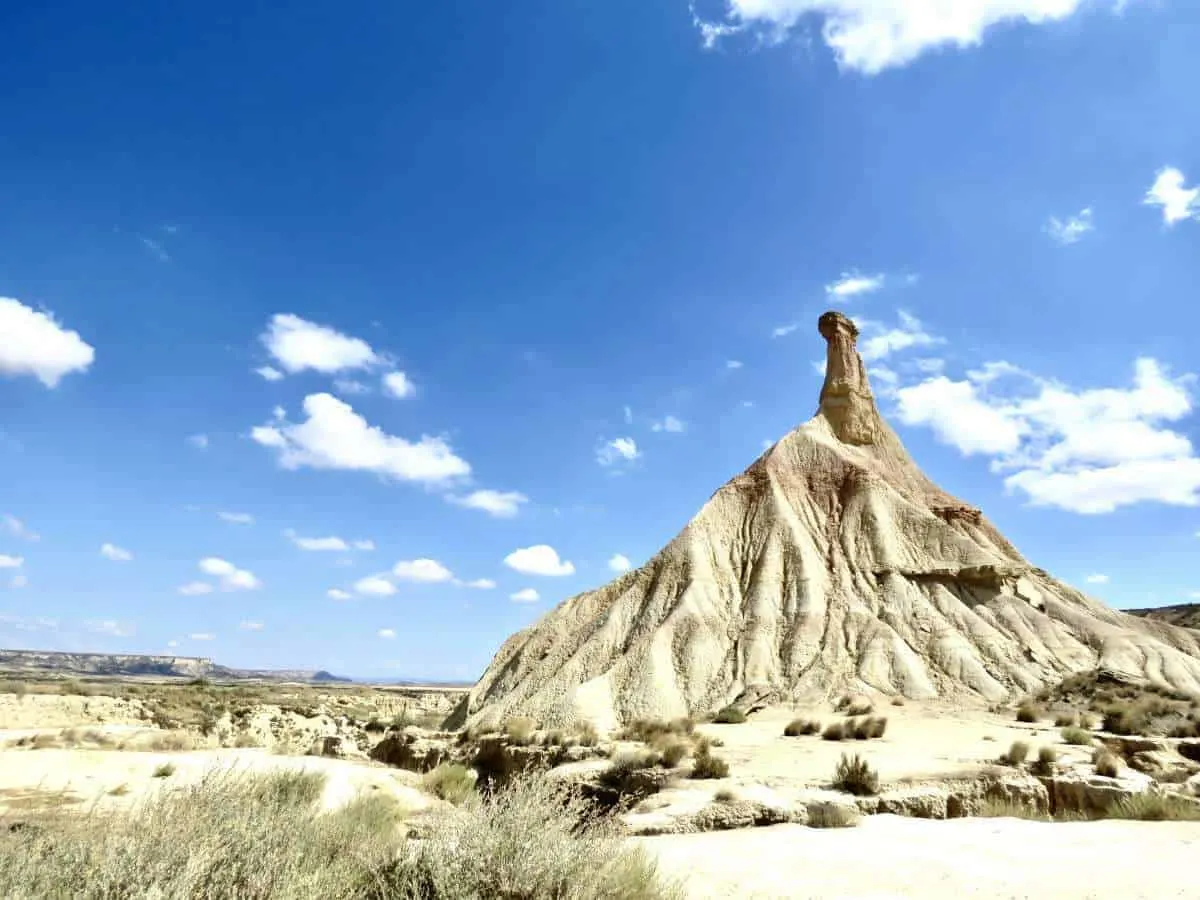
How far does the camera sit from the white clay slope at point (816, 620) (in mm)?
32438

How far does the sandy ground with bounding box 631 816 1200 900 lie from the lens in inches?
264

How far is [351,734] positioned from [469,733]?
8.69m

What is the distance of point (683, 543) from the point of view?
4191 centimetres

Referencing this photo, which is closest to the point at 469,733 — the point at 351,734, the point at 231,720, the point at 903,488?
the point at 351,734

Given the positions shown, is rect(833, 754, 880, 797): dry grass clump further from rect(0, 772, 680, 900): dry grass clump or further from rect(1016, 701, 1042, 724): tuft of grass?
rect(1016, 701, 1042, 724): tuft of grass

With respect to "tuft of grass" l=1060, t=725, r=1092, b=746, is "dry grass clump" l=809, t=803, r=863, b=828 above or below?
below

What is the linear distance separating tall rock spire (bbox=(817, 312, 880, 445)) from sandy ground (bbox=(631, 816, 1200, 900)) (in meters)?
43.9

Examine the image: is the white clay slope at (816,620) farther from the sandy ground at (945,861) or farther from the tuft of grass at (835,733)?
the sandy ground at (945,861)

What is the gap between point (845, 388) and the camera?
174ft

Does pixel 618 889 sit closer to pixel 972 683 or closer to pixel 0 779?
pixel 0 779

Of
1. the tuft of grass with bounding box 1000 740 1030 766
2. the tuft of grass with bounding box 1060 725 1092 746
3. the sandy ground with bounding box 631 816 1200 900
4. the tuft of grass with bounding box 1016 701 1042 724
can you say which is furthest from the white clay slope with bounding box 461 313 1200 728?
the sandy ground with bounding box 631 816 1200 900

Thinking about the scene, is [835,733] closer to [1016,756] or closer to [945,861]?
[1016,756]

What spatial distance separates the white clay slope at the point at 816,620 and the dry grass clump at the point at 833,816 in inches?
763

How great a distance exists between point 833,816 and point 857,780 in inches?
127
